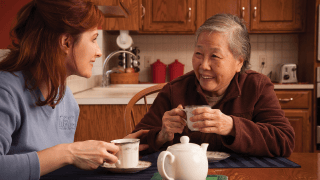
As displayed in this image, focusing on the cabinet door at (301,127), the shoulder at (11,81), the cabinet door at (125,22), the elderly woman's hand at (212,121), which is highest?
the cabinet door at (125,22)

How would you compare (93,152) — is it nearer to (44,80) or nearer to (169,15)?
(44,80)

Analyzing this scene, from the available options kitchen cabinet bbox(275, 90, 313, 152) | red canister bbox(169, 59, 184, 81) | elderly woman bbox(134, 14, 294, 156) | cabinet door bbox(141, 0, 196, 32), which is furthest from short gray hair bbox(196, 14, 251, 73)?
red canister bbox(169, 59, 184, 81)

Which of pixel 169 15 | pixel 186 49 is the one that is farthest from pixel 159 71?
pixel 169 15

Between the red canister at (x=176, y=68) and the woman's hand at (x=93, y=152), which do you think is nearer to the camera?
the woman's hand at (x=93, y=152)

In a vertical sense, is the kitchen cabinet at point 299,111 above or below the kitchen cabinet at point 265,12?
below

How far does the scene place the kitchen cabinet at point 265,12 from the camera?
3453 mm

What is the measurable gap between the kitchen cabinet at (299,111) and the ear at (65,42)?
8.22 ft

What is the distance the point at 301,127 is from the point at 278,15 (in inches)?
49.8

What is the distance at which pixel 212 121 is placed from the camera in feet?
3.21

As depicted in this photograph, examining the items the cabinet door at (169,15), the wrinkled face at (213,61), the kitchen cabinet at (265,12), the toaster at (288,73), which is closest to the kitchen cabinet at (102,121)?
the wrinkled face at (213,61)

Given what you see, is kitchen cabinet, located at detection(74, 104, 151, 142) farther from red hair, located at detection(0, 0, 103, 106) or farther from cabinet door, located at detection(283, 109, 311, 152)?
cabinet door, located at detection(283, 109, 311, 152)

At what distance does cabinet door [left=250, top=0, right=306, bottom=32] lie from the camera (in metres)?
3.45

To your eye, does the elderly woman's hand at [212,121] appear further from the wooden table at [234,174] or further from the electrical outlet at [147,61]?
the electrical outlet at [147,61]

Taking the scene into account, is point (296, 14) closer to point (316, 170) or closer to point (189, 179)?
point (316, 170)
